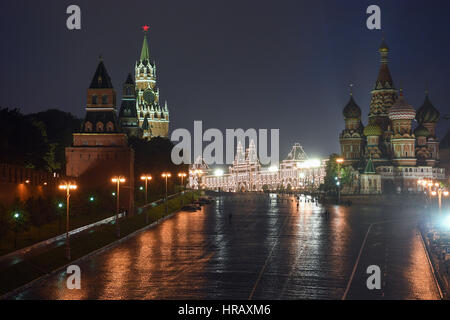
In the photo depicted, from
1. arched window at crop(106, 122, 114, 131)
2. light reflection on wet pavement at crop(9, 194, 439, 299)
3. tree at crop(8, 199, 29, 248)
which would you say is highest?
arched window at crop(106, 122, 114, 131)

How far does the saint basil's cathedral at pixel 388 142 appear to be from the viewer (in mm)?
130625

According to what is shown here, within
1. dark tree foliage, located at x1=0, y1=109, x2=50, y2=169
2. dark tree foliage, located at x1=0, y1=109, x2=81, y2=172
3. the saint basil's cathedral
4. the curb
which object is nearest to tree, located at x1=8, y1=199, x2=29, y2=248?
the curb

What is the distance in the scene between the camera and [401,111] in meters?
130

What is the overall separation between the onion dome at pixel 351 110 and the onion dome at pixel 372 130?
19.5 ft

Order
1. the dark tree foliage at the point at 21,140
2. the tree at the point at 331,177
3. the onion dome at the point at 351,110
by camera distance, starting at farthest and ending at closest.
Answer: the onion dome at the point at 351,110 → the tree at the point at 331,177 → the dark tree foliage at the point at 21,140

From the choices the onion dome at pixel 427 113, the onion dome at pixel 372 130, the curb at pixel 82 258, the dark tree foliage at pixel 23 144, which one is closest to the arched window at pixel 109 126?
the dark tree foliage at pixel 23 144

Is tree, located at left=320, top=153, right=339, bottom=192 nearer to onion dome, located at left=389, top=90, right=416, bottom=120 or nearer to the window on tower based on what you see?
onion dome, located at left=389, top=90, right=416, bottom=120

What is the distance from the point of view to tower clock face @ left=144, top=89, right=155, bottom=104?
18212 centimetres

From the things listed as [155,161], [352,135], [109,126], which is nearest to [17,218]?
[109,126]

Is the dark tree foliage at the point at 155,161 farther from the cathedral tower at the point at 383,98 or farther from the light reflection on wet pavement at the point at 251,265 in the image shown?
the cathedral tower at the point at 383,98

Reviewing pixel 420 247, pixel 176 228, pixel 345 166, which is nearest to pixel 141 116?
pixel 345 166

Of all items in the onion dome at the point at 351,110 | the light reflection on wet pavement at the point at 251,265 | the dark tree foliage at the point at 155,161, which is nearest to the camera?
the light reflection on wet pavement at the point at 251,265
